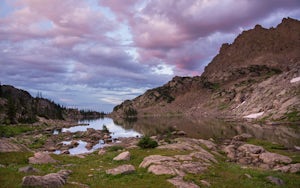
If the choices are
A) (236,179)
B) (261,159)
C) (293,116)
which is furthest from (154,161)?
(293,116)

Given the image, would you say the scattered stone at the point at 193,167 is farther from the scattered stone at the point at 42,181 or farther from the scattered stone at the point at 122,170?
the scattered stone at the point at 42,181

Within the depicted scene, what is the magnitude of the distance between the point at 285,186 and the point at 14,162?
25.7m

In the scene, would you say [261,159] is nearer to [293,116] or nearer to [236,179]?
[236,179]

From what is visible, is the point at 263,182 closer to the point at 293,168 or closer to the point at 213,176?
the point at 213,176

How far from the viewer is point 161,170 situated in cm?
2302

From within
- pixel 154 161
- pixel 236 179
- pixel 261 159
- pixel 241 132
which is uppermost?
pixel 154 161

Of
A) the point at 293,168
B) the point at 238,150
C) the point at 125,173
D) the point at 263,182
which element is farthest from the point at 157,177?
the point at 238,150

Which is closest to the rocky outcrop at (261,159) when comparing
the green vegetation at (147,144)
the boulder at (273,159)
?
the boulder at (273,159)

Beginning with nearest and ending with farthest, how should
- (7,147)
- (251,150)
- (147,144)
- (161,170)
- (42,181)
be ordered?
(42,181) → (161,170) → (7,147) → (147,144) → (251,150)

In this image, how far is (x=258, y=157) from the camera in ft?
136

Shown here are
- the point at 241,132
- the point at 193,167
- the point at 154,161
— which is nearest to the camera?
the point at 193,167

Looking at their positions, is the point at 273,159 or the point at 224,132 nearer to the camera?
the point at 273,159

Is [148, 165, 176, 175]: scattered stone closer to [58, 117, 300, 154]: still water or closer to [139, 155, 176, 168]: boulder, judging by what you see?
[139, 155, 176, 168]: boulder

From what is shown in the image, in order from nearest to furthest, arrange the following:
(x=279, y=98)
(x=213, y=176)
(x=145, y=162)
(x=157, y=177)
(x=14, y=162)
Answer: (x=157, y=177), (x=213, y=176), (x=145, y=162), (x=14, y=162), (x=279, y=98)
